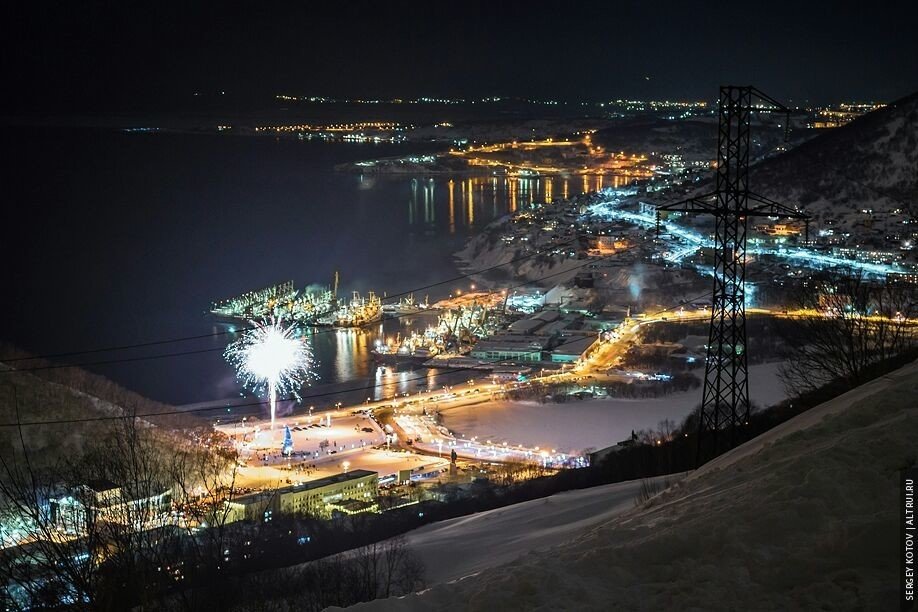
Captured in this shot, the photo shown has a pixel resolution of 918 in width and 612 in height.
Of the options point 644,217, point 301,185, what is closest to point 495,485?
point 644,217

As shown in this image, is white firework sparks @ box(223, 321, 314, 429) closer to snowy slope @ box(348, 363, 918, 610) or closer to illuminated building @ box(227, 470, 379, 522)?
illuminated building @ box(227, 470, 379, 522)

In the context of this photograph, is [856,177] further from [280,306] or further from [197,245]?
[197,245]

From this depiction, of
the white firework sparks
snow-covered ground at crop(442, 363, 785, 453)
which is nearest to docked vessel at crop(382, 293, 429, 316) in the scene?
the white firework sparks

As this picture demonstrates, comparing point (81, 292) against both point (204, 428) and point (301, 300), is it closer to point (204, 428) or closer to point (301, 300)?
A: point (301, 300)

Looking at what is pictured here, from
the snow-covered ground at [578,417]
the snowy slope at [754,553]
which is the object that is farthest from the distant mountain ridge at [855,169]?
the snowy slope at [754,553]

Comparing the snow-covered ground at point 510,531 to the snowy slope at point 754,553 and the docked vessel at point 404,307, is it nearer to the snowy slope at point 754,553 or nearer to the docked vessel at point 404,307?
the snowy slope at point 754,553

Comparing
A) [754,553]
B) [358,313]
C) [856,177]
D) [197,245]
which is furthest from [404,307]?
[754,553]
